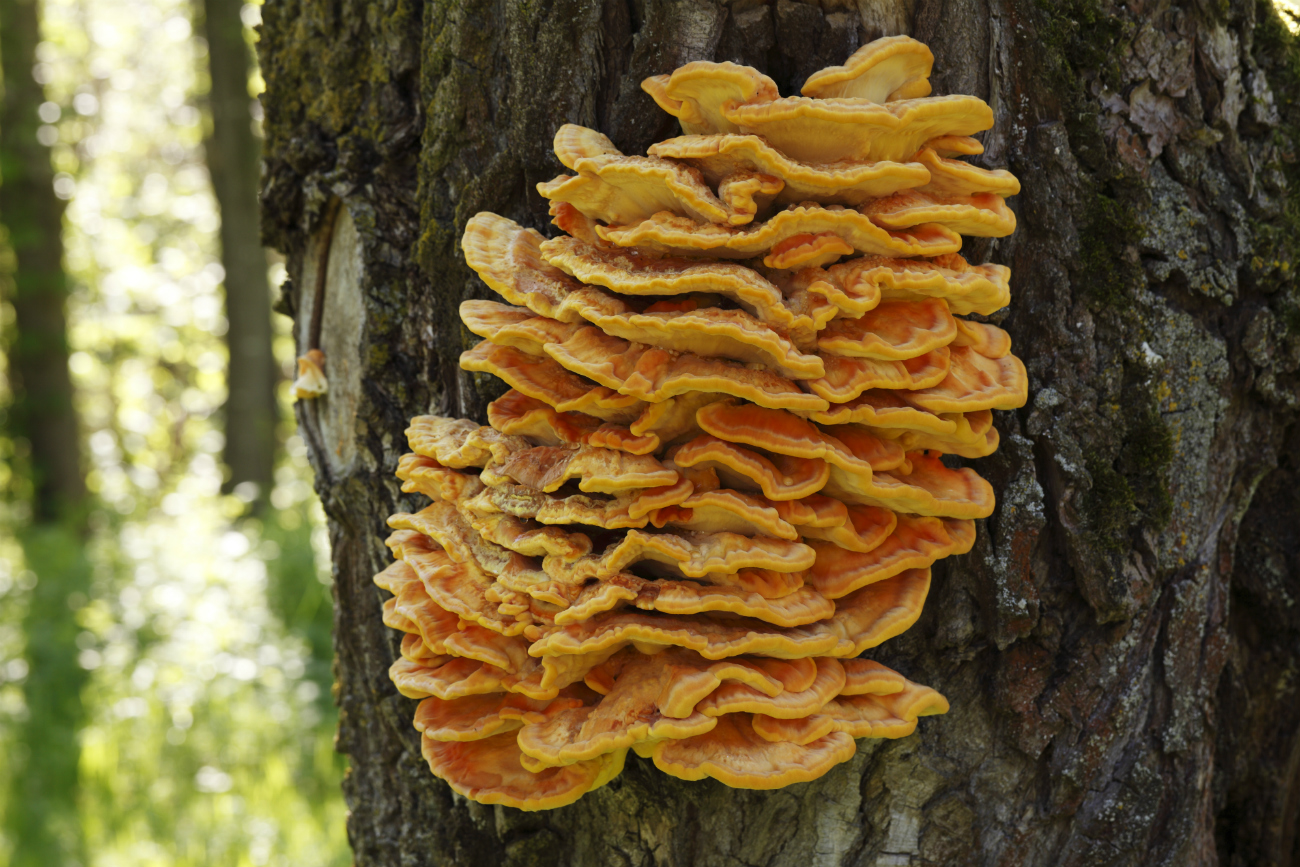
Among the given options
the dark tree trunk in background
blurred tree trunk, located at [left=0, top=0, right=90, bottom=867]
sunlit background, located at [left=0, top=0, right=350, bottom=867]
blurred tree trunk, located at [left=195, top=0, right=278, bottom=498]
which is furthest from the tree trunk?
the dark tree trunk in background

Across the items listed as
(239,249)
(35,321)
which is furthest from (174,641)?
(35,321)

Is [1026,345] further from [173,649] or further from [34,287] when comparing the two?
[34,287]

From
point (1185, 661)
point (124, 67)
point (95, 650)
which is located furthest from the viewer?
point (124, 67)

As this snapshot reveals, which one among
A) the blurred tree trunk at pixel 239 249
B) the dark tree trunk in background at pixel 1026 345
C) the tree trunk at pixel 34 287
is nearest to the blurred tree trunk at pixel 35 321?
the tree trunk at pixel 34 287

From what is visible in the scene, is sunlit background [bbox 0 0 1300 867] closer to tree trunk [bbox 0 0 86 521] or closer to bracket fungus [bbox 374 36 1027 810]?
tree trunk [bbox 0 0 86 521]

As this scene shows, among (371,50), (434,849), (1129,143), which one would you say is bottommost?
(434,849)

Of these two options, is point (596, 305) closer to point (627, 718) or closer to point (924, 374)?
point (924, 374)

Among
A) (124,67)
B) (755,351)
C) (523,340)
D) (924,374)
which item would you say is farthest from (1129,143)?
(124,67)
